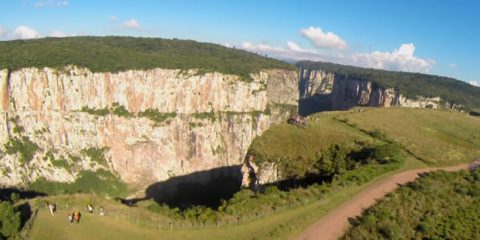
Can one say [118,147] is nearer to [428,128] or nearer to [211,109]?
[211,109]

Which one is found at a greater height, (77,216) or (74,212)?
(77,216)

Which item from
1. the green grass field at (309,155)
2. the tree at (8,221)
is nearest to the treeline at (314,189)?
the green grass field at (309,155)

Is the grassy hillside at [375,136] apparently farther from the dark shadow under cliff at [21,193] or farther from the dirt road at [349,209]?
the dark shadow under cliff at [21,193]

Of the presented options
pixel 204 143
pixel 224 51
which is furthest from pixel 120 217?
pixel 224 51

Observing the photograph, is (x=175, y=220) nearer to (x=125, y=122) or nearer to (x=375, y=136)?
(x=375, y=136)

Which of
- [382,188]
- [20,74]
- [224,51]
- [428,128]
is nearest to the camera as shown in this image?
[382,188]

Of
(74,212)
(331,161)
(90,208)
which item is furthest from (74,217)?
(331,161)

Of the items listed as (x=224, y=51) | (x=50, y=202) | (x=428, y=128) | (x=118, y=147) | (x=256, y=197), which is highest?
→ (x=224, y=51)
